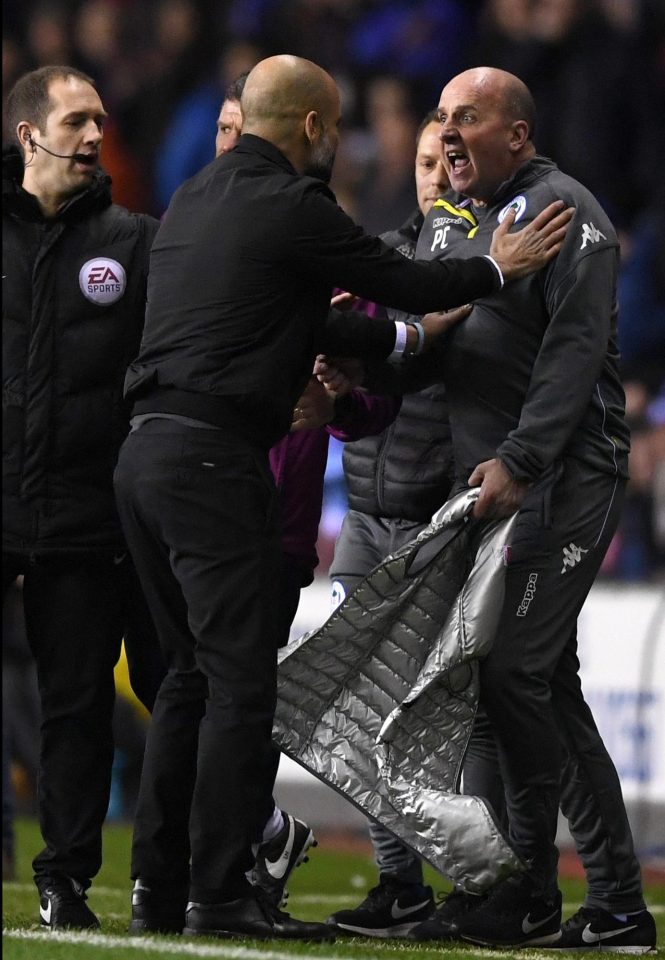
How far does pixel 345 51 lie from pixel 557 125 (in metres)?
2.23

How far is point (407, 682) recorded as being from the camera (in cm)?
454

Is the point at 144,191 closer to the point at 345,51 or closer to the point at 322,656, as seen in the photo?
the point at 345,51

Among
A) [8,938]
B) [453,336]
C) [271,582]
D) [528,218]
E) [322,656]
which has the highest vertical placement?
[528,218]

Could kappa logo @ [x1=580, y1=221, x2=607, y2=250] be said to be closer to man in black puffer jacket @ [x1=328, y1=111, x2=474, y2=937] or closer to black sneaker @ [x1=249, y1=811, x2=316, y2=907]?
man in black puffer jacket @ [x1=328, y1=111, x2=474, y2=937]

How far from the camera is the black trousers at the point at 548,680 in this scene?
175 inches

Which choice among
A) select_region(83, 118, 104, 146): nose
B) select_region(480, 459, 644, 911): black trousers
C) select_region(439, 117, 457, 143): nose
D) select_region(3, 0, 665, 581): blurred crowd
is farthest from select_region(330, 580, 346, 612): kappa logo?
select_region(3, 0, 665, 581): blurred crowd

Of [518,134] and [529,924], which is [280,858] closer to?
[529,924]

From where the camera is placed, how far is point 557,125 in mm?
10992

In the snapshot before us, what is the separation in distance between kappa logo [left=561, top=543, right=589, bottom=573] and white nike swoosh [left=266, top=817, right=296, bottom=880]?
4.04ft

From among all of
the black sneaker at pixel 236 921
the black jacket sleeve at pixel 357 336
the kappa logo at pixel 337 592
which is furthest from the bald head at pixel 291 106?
the black sneaker at pixel 236 921

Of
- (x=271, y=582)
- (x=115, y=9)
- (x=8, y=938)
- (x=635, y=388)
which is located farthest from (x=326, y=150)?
(x=115, y=9)

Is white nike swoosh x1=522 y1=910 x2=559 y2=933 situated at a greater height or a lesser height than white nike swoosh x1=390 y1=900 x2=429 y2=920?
greater

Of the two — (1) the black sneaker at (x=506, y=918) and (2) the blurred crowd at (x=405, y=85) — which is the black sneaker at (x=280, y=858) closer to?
(1) the black sneaker at (x=506, y=918)

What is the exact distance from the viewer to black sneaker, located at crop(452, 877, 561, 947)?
4.38 meters
